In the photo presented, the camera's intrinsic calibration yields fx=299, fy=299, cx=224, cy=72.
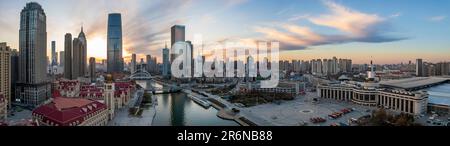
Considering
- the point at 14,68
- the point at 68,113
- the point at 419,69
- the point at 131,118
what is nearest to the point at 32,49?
the point at 14,68

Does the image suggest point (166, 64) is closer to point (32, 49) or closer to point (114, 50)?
point (114, 50)

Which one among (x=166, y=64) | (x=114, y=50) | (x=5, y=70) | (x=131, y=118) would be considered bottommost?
(x=131, y=118)

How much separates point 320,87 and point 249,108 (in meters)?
3.02

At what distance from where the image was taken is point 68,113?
9.77 ft

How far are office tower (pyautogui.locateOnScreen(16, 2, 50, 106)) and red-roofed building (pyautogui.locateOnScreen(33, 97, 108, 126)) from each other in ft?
11.7

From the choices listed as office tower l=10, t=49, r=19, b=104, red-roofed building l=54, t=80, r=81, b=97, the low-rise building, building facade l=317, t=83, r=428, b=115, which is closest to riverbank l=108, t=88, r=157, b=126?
red-roofed building l=54, t=80, r=81, b=97

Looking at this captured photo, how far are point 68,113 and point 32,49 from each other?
4.90 metres

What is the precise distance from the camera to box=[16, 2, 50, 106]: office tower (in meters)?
6.64

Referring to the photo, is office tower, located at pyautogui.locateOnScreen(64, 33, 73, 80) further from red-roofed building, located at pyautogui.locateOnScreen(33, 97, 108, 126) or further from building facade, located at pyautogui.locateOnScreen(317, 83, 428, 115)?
building facade, located at pyautogui.locateOnScreen(317, 83, 428, 115)

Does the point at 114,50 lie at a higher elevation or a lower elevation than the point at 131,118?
higher
